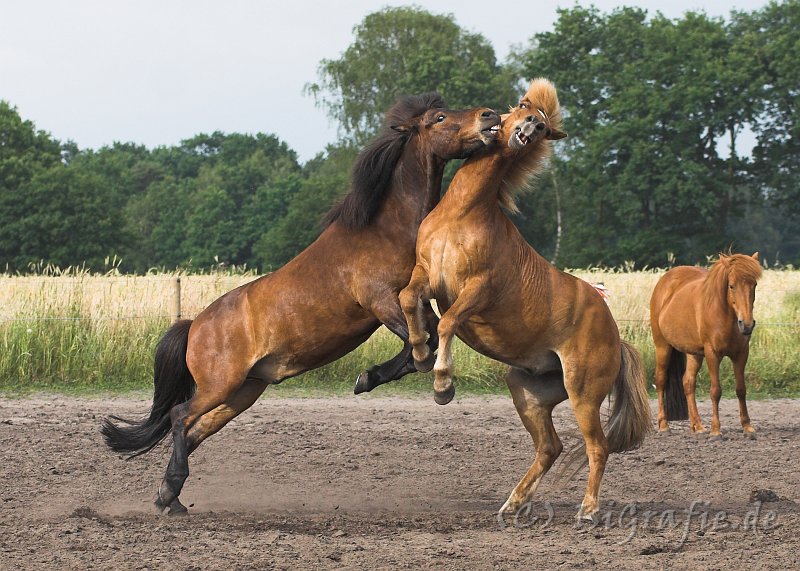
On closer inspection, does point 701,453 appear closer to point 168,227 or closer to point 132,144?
point 168,227

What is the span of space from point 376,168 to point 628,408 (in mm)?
2195

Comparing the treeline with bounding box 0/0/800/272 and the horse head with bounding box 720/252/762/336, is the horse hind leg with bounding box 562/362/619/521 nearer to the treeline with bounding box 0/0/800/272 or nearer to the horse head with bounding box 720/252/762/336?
the horse head with bounding box 720/252/762/336

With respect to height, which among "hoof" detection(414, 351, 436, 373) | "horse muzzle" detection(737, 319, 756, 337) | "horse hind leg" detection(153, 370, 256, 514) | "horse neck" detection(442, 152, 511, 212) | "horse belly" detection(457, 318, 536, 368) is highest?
"horse neck" detection(442, 152, 511, 212)

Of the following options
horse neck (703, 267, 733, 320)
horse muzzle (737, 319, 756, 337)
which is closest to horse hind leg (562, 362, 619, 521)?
horse muzzle (737, 319, 756, 337)

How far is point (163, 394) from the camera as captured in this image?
6836 mm

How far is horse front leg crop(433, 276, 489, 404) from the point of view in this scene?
5.16m

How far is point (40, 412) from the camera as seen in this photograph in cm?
1069

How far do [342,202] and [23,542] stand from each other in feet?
8.86

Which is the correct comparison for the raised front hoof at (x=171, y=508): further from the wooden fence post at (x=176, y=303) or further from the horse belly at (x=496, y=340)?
the wooden fence post at (x=176, y=303)

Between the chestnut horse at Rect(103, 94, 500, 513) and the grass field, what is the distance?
20.0 ft

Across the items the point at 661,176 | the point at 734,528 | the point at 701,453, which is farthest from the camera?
the point at 661,176

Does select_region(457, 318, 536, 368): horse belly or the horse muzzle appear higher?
the horse muzzle

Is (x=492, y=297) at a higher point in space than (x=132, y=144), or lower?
lower

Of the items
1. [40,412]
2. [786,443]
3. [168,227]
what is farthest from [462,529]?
[168,227]
